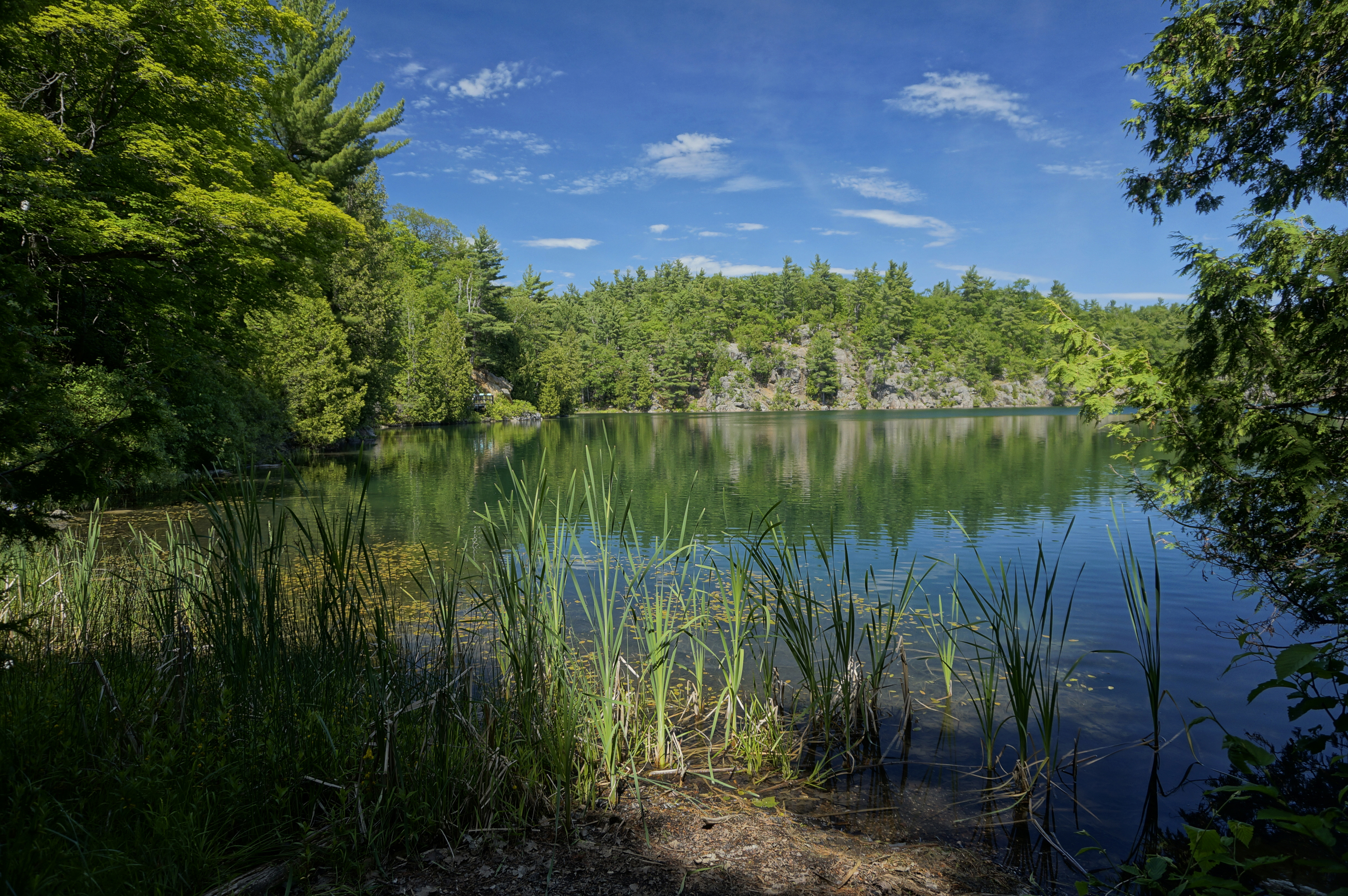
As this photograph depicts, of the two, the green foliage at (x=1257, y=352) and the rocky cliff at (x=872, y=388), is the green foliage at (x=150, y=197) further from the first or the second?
the rocky cliff at (x=872, y=388)

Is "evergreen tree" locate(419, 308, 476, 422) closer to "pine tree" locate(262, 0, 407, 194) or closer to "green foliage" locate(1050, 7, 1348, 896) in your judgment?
"pine tree" locate(262, 0, 407, 194)

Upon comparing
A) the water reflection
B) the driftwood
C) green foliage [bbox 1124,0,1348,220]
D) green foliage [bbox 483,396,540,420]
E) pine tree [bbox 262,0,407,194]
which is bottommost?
the water reflection

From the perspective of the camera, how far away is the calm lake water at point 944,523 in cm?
381

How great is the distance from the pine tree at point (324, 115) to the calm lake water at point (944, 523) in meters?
11.7

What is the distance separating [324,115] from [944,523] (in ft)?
90.6

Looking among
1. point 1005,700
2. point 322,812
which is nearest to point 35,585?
point 322,812

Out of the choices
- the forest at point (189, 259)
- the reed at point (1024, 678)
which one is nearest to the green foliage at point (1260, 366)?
the reed at point (1024, 678)

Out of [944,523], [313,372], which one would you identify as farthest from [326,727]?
[313,372]

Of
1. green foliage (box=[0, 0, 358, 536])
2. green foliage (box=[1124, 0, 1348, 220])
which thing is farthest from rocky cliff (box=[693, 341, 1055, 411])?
green foliage (box=[1124, 0, 1348, 220])

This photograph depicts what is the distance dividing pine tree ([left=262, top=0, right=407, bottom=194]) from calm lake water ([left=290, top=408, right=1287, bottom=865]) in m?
11.7

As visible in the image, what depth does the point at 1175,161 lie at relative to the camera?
647 centimetres

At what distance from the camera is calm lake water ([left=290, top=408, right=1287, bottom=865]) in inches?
150

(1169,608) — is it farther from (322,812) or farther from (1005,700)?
(322,812)

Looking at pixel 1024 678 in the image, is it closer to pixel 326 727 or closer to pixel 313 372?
pixel 326 727
